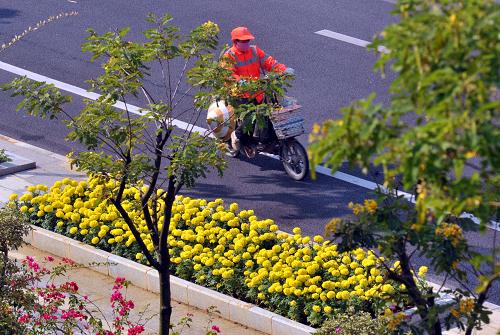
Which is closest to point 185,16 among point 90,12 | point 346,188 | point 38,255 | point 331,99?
point 90,12

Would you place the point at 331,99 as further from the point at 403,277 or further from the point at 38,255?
the point at 403,277

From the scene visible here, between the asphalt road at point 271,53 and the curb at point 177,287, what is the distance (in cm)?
218

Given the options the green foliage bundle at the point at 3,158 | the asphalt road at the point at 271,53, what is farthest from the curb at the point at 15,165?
the asphalt road at the point at 271,53

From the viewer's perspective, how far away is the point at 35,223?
11445mm

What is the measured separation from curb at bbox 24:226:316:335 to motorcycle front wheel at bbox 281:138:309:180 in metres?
3.22

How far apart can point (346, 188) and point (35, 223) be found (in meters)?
3.82

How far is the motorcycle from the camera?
41.6 feet

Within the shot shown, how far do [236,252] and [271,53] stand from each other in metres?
8.12

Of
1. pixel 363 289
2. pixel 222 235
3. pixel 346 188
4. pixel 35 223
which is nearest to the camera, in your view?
pixel 363 289

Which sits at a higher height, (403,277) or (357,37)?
(357,37)

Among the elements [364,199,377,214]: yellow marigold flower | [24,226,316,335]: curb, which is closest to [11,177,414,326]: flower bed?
[24,226,316,335]: curb

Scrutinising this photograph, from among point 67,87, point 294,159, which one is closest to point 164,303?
point 294,159

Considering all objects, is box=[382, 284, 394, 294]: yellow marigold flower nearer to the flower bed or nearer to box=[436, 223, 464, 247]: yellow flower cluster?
the flower bed

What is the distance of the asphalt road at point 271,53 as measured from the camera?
12656 millimetres
